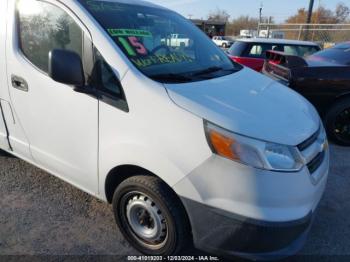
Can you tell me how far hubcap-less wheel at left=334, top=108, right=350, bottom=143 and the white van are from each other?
2.40 metres

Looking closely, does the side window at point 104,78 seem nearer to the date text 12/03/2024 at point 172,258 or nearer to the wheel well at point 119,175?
the wheel well at point 119,175

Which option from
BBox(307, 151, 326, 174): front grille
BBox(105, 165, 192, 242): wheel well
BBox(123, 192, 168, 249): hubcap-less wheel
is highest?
BBox(307, 151, 326, 174): front grille

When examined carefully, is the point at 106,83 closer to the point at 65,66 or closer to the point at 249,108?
the point at 65,66

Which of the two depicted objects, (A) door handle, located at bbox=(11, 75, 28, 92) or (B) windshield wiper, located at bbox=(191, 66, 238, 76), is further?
(A) door handle, located at bbox=(11, 75, 28, 92)

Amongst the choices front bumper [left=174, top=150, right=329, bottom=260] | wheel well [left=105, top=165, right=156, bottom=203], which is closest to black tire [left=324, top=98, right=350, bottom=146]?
front bumper [left=174, top=150, right=329, bottom=260]

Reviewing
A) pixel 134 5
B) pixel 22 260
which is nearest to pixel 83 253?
pixel 22 260

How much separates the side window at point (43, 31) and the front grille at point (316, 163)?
1.77 metres

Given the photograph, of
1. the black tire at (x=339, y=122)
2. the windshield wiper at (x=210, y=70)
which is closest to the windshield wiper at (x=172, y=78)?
the windshield wiper at (x=210, y=70)

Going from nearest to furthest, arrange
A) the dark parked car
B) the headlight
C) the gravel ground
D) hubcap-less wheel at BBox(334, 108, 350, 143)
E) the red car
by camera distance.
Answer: the headlight
the gravel ground
the dark parked car
hubcap-less wheel at BBox(334, 108, 350, 143)
the red car

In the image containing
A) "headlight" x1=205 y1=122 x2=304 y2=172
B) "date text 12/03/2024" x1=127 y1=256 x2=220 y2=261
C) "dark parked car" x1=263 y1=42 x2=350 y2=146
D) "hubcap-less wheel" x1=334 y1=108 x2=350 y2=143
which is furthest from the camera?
"hubcap-less wheel" x1=334 y1=108 x2=350 y2=143

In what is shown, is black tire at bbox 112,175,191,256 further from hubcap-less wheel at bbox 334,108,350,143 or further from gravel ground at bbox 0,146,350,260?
hubcap-less wheel at bbox 334,108,350,143

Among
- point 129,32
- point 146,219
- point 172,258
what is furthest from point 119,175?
point 129,32

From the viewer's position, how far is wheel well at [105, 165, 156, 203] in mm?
2233

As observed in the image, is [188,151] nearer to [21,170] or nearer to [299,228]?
[299,228]
